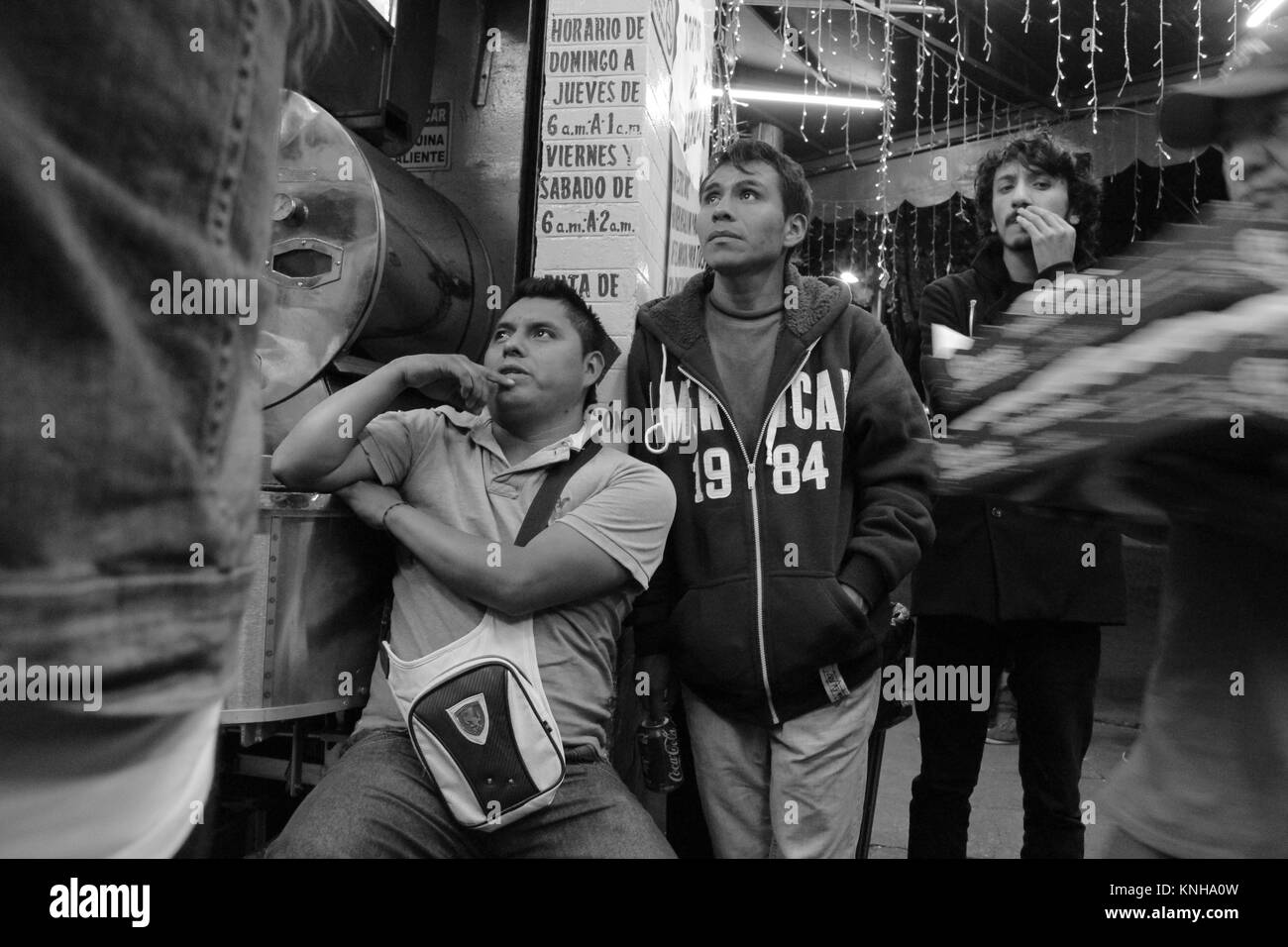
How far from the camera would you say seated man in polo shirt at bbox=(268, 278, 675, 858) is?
1.72m

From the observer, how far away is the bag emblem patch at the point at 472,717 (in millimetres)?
1708

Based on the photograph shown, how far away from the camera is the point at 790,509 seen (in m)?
2.11

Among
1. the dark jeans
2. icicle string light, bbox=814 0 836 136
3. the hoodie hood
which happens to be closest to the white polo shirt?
the hoodie hood

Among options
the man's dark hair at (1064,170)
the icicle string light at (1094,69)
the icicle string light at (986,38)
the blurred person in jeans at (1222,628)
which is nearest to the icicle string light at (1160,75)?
the icicle string light at (1094,69)

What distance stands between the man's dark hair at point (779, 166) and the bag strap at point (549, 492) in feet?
2.81

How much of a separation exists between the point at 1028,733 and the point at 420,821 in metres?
1.53

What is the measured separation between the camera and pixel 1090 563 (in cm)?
229

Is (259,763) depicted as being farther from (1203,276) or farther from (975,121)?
(975,121)

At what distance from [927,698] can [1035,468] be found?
1.66m

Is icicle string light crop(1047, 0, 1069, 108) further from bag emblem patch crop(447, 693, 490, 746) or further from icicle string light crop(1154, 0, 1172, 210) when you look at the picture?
bag emblem patch crop(447, 693, 490, 746)

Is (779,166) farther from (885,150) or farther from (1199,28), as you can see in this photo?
(885,150)

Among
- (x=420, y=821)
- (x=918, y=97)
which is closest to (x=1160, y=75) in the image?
(x=918, y=97)

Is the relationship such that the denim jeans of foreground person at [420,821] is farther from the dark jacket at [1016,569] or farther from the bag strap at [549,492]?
the dark jacket at [1016,569]

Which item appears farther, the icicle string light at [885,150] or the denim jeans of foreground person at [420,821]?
the icicle string light at [885,150]
